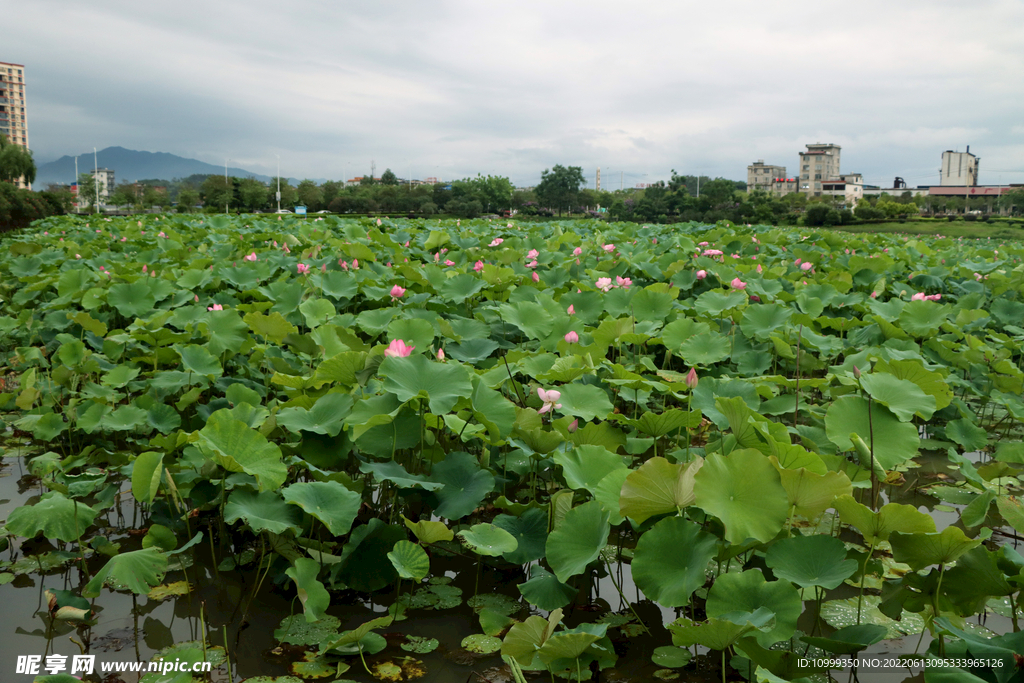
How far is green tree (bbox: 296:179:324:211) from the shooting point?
39094mm

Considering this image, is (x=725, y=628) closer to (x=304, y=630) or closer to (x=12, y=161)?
(x=304, y=630)

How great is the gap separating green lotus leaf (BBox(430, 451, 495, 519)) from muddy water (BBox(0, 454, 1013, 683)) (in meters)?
0.28

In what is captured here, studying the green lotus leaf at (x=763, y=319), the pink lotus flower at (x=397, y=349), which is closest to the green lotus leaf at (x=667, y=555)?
the pink lotus flower at (x=397, y=349)

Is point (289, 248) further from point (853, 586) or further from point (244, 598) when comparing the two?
point (853, 586)

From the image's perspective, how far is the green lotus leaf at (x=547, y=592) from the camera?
140 centimetres

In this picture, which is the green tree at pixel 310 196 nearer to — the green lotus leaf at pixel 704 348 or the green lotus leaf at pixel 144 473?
the green lotus leaf at pixel 704 348

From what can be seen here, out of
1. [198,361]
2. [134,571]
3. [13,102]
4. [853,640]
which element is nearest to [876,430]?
[853,640]

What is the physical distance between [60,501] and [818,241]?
7928 mm

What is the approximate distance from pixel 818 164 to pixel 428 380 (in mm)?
124481

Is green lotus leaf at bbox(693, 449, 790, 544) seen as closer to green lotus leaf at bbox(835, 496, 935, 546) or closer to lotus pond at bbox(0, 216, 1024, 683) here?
lotus pond at bbox(0, 216, 1024, 683)

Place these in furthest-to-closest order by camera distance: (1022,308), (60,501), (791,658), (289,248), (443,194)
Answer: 1. (443,194)
2. (289,248)
3. (1022,308)
4. (60,501)
5. (791,658)

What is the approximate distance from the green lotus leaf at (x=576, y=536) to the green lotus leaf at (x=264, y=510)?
2.10 feet

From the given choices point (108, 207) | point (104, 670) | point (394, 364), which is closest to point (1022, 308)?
point (394, 364)

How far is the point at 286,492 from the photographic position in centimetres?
144
